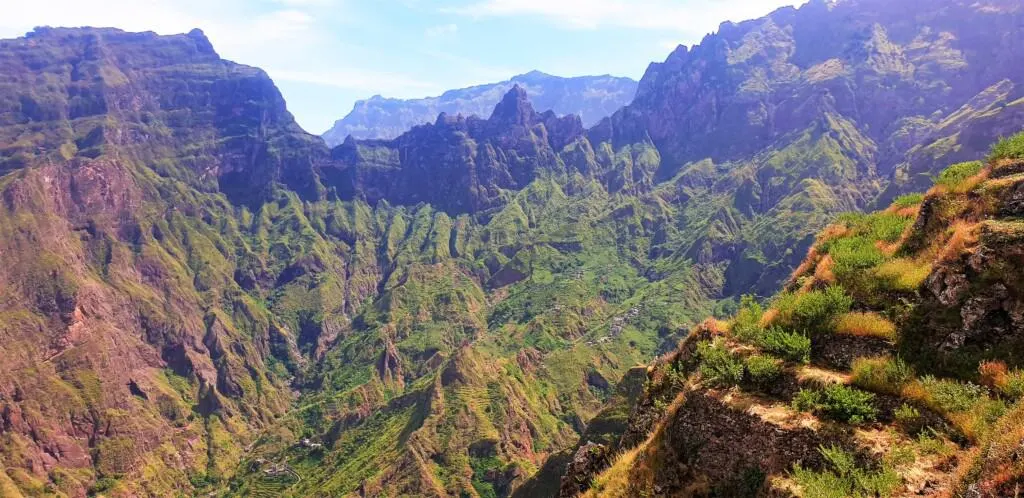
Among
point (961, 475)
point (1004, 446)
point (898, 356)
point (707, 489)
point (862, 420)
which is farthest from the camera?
point (707, 489)

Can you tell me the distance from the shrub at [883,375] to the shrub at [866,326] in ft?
3.80

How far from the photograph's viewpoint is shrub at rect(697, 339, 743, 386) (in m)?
18.2

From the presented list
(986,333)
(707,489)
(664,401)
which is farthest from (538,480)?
(986,333)

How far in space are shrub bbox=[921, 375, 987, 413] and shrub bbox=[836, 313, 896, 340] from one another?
241 cm

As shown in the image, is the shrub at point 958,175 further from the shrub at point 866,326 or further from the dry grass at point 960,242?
the shrub at point 866,326

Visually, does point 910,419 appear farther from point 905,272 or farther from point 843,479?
point 905,272

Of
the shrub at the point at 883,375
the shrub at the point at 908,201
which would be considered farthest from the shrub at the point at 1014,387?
the shrub at the point at 908,201

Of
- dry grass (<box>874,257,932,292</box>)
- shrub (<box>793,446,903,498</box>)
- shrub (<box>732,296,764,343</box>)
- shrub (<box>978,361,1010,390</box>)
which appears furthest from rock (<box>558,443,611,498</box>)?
shrub (<box>978,361,1010,390</box>)

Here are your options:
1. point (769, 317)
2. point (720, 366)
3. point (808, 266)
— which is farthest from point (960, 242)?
point (808, 266)

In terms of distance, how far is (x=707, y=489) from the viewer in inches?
666

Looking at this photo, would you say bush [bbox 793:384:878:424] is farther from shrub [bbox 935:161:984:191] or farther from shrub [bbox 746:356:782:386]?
shrub [bbox 935:161:984:191]

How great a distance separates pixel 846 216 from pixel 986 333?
48.7 ft

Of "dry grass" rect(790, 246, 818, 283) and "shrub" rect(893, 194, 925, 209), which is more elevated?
"shrub" rect(893, 194, 925, 209)

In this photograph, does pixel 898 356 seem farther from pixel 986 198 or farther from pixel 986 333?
pixel 986 198
